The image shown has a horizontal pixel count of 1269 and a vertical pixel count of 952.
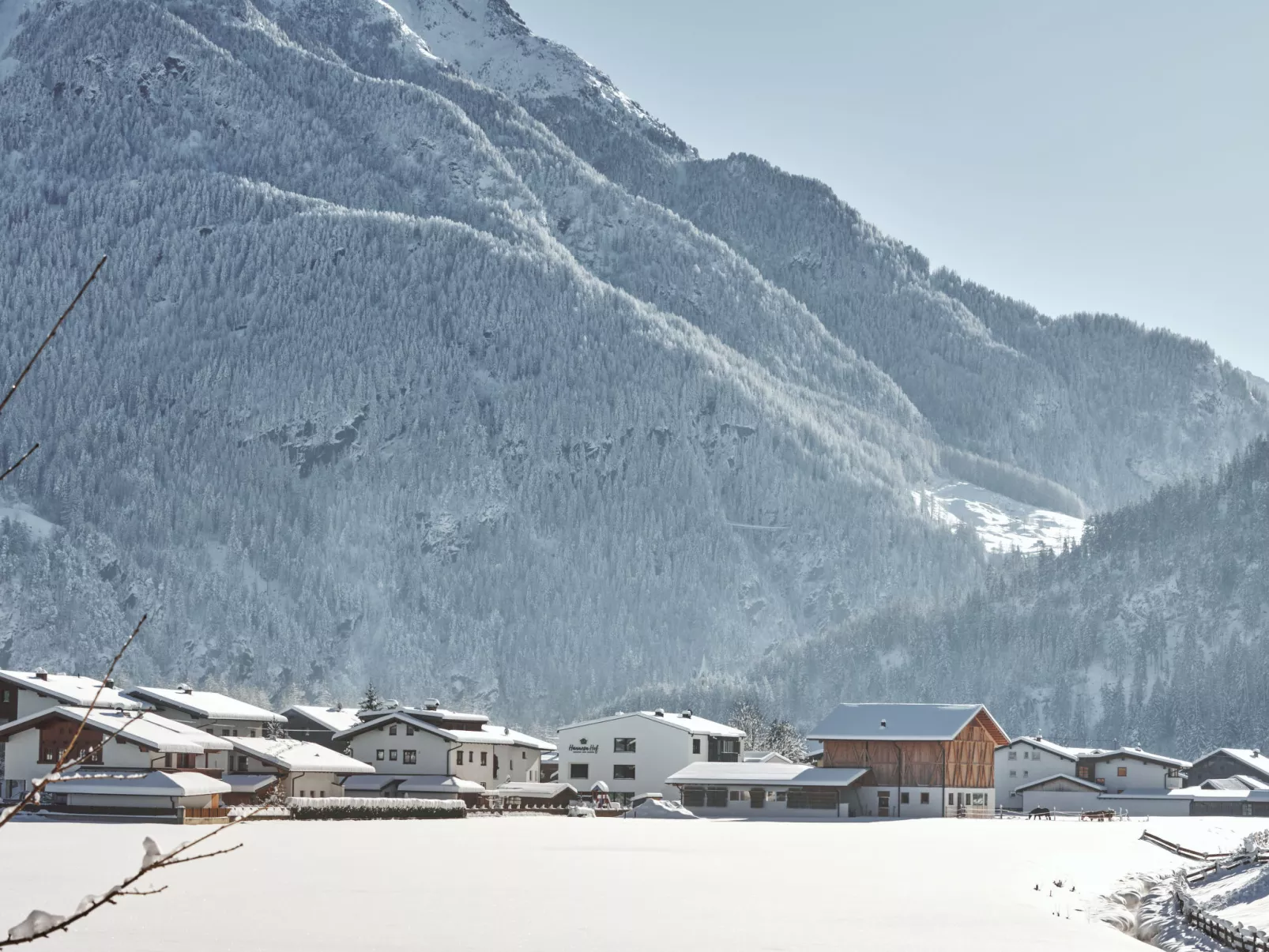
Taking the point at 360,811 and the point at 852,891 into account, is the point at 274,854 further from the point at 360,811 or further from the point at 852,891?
the point at 360,811

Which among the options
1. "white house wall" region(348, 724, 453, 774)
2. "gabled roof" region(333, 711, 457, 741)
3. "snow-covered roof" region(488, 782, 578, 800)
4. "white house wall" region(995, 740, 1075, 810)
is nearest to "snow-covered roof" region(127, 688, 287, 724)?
"gabled roof" region(333, 711, 457, 741)

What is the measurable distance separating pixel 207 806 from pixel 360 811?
8536mm

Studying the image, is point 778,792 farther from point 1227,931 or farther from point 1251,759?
point 1227,931

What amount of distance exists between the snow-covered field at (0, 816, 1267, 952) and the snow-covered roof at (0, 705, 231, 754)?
904cm

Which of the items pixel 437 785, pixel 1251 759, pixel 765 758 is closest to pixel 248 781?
pixel 437 785

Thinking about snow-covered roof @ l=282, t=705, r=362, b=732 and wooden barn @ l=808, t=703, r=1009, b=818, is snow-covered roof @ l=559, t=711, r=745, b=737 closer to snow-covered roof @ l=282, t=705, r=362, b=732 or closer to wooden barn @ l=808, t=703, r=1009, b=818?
wooden barn @ l=808, t=703, r=1009, b=818

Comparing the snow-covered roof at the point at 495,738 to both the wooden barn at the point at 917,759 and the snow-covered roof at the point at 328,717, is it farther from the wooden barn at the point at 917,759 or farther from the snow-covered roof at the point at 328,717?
the wooden barn at the point at 917,759

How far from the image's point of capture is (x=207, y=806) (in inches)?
3757

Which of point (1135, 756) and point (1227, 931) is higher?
point (1135, 756)

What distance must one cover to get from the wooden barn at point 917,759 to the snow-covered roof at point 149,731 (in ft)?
135

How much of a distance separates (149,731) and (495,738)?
133 feet

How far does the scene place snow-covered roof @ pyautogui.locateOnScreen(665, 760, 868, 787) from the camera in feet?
387

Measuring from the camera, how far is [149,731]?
98.4 meters

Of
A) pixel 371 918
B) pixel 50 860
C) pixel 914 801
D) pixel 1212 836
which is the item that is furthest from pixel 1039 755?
pixel 371 918
